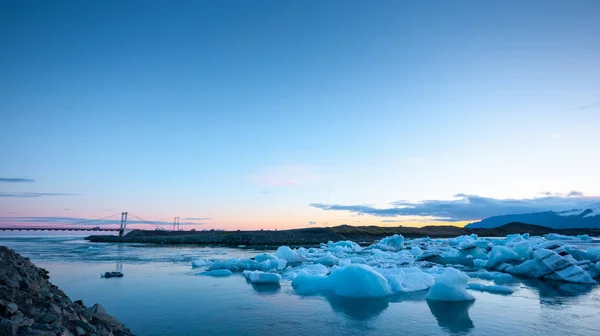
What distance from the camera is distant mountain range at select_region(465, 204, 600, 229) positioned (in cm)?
12475

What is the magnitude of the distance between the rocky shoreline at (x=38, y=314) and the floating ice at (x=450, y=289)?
7700mm

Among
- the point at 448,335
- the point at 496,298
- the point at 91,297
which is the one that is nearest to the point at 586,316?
the point at 496,298

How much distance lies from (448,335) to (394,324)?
1.09 meters

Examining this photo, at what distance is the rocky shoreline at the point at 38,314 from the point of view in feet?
12.7

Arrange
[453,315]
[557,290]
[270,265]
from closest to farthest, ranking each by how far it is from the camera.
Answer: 1. [453,315]
2. [557,290]
3. [270,265]

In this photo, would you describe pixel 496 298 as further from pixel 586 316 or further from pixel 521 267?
pixel 521 267

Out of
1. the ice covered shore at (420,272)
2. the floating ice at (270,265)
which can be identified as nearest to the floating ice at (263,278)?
the ice covered shore at (420,272)

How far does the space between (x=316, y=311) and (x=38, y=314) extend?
210 inches

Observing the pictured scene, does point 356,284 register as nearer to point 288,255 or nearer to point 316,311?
point 316,311

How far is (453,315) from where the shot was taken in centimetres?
761

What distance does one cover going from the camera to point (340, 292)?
1013cm

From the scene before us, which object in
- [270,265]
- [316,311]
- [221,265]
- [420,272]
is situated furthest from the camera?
[270,265]

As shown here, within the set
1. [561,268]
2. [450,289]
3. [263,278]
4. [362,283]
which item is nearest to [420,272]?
[450,289]

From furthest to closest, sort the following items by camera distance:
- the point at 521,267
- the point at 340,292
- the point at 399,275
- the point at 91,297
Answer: the point at 521,267
the point at 399,275
the point at 340,292
the point at 91,297
